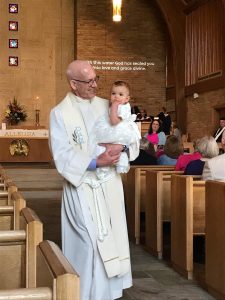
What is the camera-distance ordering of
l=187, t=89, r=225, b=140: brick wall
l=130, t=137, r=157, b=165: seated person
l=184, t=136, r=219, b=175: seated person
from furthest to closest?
1. l=187, t=89, r=225, b=140: brick wall
2. l=130, t=137, r=157, b=165: seated person
3. l=184, t=136, r=219, b=175: seated person

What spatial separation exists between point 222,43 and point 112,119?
38.2ft

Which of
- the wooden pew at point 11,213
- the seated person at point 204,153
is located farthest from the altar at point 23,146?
the wooden pew at point 11,213

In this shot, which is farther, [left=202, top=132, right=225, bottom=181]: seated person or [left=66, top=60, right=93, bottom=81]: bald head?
[left=202, top=132, right=225, bottom=181]: seated person

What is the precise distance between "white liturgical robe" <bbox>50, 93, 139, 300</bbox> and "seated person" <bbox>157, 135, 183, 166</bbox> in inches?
140

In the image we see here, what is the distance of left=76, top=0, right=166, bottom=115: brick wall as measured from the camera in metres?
17.5

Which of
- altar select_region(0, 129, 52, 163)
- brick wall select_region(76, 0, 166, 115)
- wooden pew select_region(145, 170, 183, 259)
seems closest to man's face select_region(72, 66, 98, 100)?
wooden pew select_region(145, 170, 183, 259)

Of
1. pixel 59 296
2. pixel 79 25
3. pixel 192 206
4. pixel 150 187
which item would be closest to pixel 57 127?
pixel 192 206

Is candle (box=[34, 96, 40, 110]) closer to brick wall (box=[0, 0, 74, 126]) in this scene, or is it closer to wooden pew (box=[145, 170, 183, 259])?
brick wall (box=[0, 0, 74, 126])

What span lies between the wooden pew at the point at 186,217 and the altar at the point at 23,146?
9402 mm

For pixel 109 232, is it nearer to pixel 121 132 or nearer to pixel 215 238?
pixel 121 132

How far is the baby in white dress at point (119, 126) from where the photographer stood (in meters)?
3.27

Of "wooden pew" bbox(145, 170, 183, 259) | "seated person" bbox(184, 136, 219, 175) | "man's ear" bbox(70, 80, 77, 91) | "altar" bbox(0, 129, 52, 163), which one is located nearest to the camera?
"man's ear" bbox(70, 80, 77, 91)

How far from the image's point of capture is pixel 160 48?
59.7 feet

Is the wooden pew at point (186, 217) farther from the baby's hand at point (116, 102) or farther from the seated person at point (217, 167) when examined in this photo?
the baby's hand at point (116, 102)
